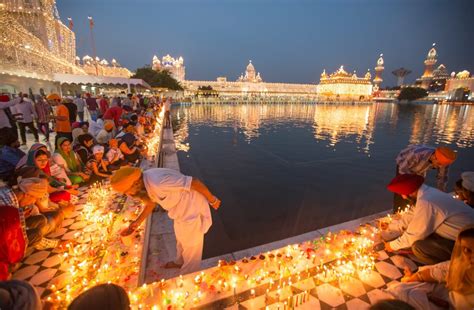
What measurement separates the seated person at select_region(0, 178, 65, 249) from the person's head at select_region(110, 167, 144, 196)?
148cm

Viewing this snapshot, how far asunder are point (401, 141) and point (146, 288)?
55.9 feet

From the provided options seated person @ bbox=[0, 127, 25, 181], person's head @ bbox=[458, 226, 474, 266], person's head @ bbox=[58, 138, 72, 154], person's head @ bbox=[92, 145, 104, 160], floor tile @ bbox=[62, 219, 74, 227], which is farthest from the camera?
person's head @ bbox=[92, 145, 104, 160]

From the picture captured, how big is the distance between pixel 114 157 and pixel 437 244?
678cm

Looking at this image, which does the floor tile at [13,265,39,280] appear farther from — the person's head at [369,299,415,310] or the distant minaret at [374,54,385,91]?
the distant minaret at [374,54,385,91]

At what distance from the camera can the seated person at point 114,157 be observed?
242 inches

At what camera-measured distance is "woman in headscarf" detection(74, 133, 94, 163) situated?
19.6ft

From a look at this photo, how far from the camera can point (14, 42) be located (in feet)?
56.9

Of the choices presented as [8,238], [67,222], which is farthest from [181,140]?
[8,238]

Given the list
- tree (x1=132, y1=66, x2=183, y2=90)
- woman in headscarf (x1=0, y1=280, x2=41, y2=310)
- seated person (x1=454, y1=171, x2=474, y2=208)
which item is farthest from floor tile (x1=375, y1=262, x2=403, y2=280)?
tree (x1=132, y1=66, x2=183, y2=90)

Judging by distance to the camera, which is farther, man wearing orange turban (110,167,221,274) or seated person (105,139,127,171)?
seated person (105,139,127,171)

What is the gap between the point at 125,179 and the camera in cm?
236

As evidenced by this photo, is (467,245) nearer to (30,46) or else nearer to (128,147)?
(128,147)

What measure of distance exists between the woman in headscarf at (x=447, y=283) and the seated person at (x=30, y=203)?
4.47 metres

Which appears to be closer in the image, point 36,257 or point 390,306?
point 390,306
